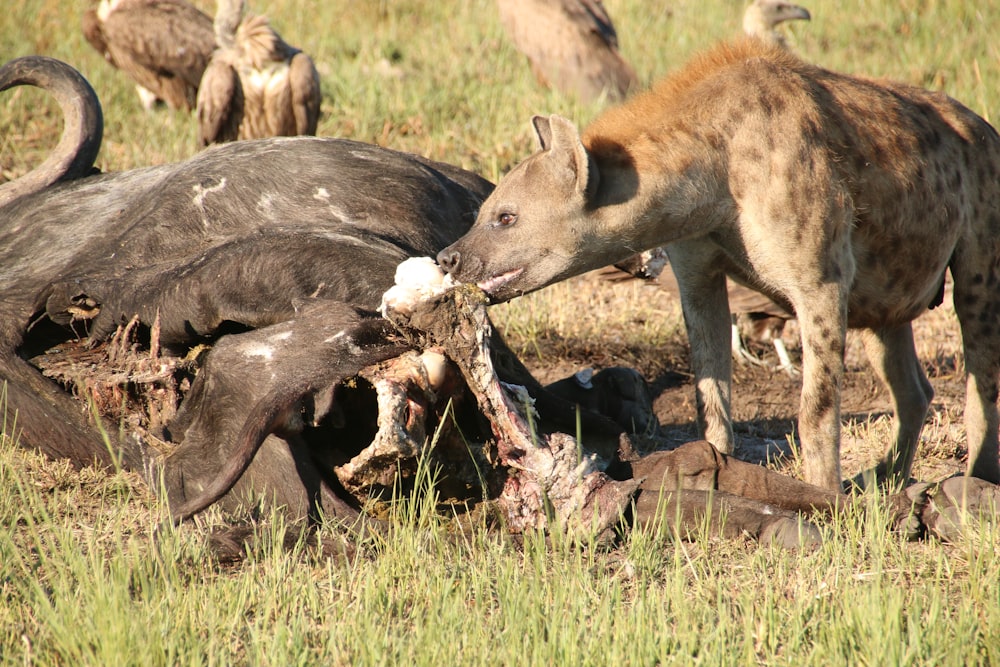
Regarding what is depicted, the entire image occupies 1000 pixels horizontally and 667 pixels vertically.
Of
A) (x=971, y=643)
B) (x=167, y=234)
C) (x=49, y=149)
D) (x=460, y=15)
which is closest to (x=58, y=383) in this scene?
(x=167, y=234)

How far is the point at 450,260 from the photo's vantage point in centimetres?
364

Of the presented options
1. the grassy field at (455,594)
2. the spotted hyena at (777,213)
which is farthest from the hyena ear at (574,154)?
the grassy field at (455,594)

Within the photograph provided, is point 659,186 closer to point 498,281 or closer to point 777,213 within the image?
point 777,213

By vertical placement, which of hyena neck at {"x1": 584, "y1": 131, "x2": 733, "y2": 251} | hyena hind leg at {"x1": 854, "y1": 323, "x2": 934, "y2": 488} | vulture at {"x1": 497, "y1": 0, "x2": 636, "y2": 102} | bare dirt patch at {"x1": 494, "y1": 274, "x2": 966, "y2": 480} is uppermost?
hyena neck at {"x1": 584, "y1": 131, "x2": 733, "y2": 251}

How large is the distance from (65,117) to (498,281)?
2669 mm

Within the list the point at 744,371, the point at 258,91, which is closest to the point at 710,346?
the point at 744,371

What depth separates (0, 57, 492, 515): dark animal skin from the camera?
3312mm

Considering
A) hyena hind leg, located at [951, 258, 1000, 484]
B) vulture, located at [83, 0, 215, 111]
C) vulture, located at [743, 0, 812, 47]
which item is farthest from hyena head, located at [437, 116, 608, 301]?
vulture, located at [83, 0, 215, 111]

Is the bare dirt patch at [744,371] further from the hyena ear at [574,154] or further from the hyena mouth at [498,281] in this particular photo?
the hyena ear at [574,154]

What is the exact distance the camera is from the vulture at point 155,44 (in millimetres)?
9695

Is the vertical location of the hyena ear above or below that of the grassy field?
above

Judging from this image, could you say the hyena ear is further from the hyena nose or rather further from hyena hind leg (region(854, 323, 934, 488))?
hyena hind leg (region(854, 323, 934, 488))

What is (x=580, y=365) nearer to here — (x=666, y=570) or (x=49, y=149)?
(x=666, y=570)

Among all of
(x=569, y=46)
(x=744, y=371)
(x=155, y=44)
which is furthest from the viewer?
(x=569, y=46)
